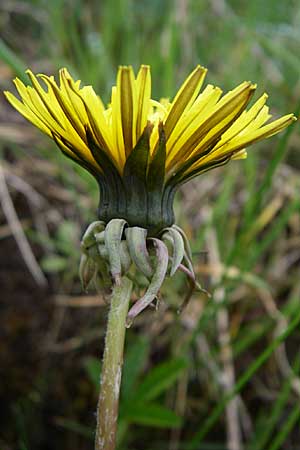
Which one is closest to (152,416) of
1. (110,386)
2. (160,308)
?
(160,308)

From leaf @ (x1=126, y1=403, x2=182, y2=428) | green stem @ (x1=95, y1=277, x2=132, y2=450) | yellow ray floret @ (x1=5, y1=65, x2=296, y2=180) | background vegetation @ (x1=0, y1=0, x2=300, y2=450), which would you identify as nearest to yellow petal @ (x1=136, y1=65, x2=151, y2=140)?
yellow ray floret @ (x1=5, y1=65, x2=296, y2=180)

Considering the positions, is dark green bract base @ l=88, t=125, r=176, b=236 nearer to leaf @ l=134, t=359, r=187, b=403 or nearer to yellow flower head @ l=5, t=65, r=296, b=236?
yellow flower head @ l=5, t=65, r=296, b=236

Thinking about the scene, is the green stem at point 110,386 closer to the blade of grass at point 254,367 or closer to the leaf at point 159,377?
the blade of grass at point 254,367

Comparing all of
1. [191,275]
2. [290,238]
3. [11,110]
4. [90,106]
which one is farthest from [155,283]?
[11,110]

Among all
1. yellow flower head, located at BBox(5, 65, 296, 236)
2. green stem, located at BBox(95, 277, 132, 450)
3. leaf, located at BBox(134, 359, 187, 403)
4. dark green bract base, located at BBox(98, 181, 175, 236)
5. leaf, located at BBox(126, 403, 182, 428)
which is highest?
yellow flower head, located at BBox(5, 65, 296, 236)

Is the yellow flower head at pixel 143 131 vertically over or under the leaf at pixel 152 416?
over

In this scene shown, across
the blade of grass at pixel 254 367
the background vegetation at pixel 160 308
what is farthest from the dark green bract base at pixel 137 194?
the background vegetation at pixel 160 308
